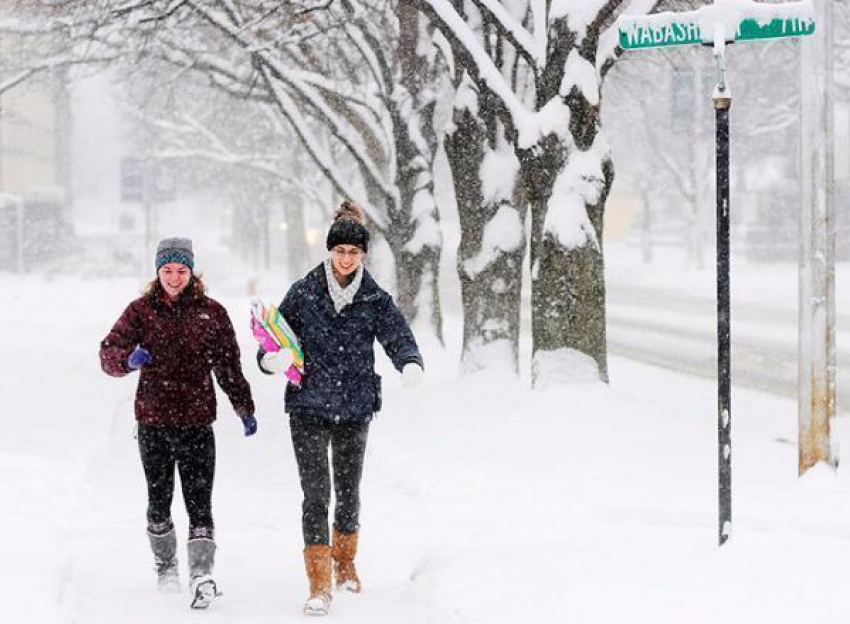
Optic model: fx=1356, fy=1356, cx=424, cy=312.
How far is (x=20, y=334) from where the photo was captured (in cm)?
2409

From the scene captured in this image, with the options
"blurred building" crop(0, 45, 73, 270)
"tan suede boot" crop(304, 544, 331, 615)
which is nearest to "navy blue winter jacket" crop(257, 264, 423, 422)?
"tan suede boot" crop(304, 544, 331, 615)

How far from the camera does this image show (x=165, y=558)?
6422 millimetres

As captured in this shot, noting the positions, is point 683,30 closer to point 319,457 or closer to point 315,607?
point 319,457

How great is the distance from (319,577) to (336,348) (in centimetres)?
104

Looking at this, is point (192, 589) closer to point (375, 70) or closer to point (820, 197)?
point (820, 197)

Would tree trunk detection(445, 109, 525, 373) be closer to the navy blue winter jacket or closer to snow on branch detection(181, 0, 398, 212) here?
snow on branch detection(181, 0, 398, 212)

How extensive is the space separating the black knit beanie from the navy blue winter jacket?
145mm

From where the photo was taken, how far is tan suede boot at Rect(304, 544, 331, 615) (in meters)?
6.04

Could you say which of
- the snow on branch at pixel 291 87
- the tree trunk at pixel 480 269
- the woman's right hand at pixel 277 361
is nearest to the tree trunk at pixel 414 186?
the snow on branch at pixel 291 87

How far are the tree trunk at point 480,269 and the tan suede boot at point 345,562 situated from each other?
7.35 metres

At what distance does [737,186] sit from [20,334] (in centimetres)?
2734

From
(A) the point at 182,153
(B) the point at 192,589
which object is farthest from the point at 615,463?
(A) the point at 182,153

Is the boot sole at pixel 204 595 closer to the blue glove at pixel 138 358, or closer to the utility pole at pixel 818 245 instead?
the blue glove at pixel 138 358

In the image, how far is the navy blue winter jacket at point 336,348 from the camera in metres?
6.08
